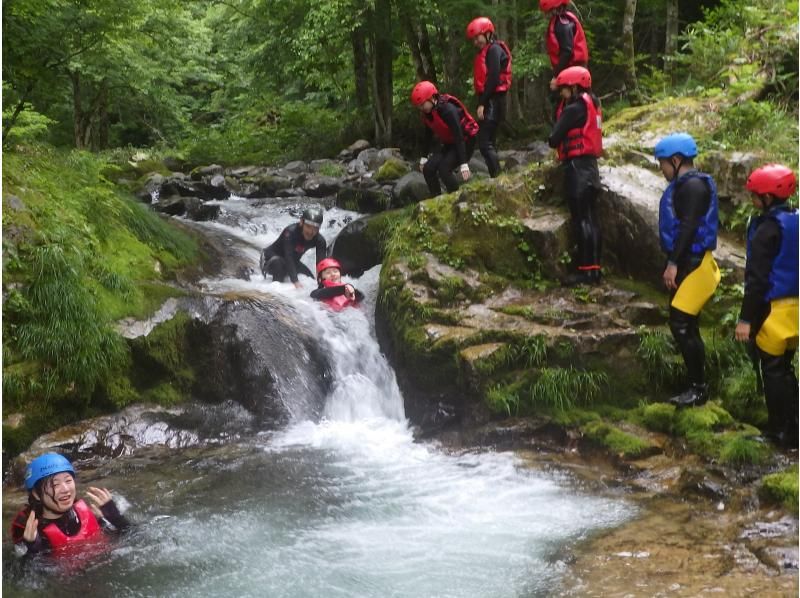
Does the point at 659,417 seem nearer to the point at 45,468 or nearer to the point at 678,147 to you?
the point at 678,147

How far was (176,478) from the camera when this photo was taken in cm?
660

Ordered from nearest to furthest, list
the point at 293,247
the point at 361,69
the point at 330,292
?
1. the point at 330,292
2. the point at 293,247
3. the point at 361,69

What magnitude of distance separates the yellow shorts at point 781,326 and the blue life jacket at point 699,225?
0.88 metres

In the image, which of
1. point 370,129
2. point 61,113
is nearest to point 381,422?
point 370,129

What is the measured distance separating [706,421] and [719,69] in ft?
22.7

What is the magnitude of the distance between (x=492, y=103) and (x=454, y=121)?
515mm

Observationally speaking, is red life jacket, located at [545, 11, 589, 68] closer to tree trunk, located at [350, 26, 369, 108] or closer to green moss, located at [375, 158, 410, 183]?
green moss, located at [375, 158, 410, 183]

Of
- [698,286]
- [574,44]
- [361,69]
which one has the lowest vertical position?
[698,286]

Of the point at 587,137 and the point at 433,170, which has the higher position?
the point at 587,137

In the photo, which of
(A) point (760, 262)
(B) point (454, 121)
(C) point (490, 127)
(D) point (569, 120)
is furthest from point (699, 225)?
(B) point (454, 121)

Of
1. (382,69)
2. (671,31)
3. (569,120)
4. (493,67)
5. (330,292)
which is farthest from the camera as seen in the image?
(382,69)

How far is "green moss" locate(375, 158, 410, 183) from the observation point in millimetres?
15781

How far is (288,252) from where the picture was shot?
10.8 meters

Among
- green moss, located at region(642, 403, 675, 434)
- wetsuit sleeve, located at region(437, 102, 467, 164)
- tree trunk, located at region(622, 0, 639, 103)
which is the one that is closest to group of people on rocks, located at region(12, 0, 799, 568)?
green moss, located at region(642, 403, 675, 434)
